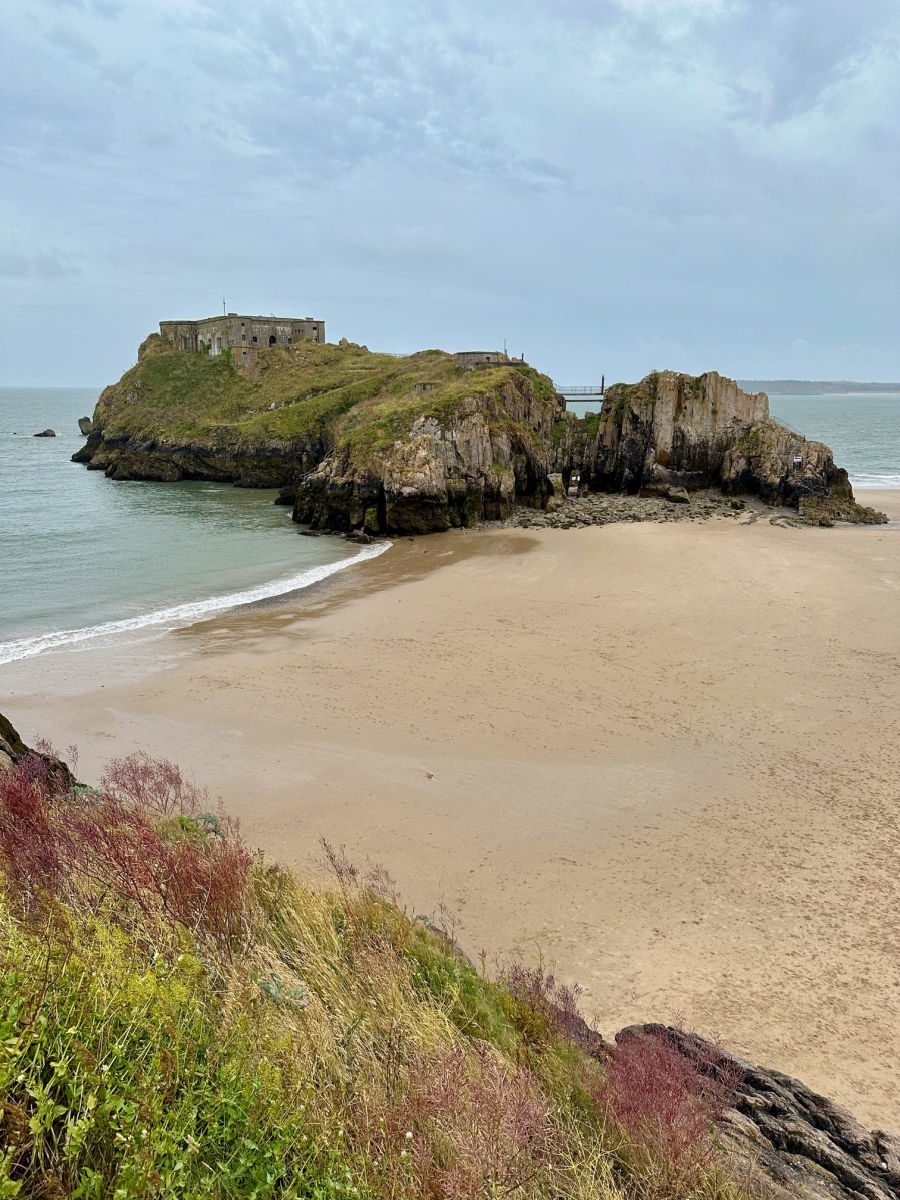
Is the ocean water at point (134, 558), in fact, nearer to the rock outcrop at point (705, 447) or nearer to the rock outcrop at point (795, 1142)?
the rock outcrop at point (795, 1142)

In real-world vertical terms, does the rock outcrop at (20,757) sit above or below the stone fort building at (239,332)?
below

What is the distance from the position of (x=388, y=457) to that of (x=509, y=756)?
88.3 feet

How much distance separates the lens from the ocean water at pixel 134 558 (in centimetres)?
2256

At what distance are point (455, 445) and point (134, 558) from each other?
56.5 feet

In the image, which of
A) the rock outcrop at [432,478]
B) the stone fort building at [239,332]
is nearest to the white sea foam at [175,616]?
the rock outcrop at [432,478]

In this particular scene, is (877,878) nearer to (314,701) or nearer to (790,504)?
(314,701)

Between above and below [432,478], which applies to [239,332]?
above

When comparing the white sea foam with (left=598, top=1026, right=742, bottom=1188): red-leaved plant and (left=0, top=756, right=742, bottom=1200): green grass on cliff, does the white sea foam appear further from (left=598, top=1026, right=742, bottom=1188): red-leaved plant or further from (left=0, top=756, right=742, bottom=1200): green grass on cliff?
(left=598, top=1026, right=742, bottom=1188): red-leaved plant

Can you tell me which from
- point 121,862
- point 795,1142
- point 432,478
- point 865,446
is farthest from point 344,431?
point 865,446

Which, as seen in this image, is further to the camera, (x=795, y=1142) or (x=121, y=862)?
(x=121, y=862)

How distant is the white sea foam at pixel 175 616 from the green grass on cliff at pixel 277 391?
16.3 metres

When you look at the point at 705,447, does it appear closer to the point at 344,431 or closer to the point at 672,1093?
the point at 344,431

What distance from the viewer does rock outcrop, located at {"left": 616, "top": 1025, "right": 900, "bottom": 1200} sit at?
14.4 feet

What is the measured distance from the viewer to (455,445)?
38656mm
